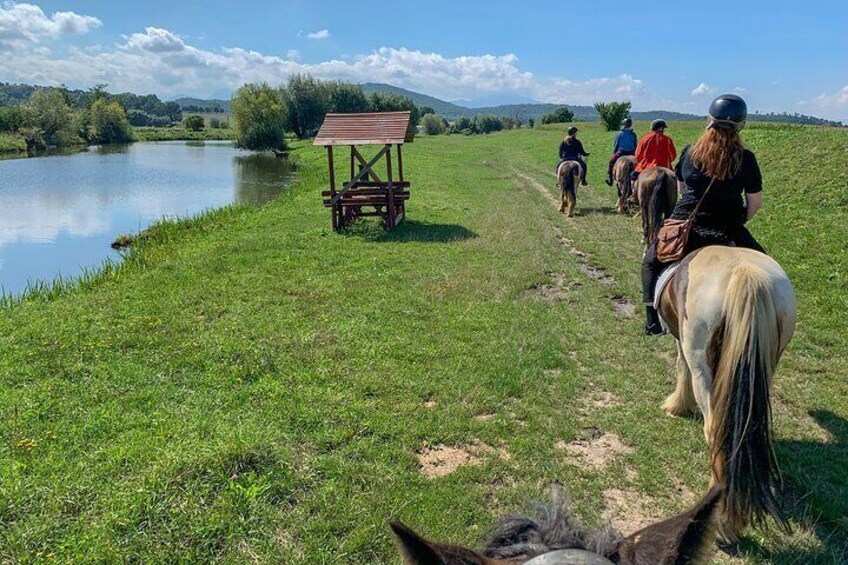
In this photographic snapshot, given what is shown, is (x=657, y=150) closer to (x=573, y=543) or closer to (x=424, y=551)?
(x=573, y=543)

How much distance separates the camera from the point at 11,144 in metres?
49.0

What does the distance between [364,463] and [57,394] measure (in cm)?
325

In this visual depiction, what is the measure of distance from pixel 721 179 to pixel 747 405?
1.77 metres

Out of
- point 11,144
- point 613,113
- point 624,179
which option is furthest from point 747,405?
point 11,144

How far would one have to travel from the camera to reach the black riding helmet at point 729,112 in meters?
3.94

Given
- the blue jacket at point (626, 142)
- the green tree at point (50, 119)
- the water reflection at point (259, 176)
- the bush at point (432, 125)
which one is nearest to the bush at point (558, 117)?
the bush at point (432, 125)

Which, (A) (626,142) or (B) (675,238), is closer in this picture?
(B) (675,238)

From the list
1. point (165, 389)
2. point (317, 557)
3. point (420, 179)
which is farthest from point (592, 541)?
point (420, 179)

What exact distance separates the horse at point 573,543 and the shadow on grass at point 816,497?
2445 mm

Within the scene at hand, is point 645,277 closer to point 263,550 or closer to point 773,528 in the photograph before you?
point 773,528

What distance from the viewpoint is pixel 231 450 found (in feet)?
13.2

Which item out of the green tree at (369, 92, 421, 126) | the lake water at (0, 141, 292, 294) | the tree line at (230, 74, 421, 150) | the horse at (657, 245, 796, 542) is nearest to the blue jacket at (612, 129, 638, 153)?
the horse at (657, 245, 796, 542)

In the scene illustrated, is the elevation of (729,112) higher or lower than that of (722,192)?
higher

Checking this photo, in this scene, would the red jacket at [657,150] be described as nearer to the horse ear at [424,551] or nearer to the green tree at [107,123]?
the horse ear at [424,551]
